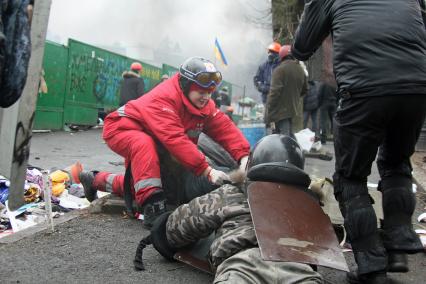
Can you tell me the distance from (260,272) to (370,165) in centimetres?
86

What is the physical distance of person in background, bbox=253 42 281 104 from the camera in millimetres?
8680

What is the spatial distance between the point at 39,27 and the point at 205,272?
95.1 inches

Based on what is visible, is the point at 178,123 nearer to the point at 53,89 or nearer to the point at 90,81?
the point at 53,89

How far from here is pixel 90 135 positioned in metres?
12.2

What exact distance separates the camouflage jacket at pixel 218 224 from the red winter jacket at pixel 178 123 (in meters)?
0.85

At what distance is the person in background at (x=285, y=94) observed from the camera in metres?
7.39

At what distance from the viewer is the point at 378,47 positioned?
2.39 metres

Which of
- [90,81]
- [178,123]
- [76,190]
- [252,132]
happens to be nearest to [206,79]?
[178,123]

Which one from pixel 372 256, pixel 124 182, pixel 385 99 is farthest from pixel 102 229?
pixel 385 99

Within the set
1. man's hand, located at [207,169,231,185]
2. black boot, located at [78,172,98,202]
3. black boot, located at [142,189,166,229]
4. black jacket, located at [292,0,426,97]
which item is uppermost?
black jacket, located at [292,0,426,97]

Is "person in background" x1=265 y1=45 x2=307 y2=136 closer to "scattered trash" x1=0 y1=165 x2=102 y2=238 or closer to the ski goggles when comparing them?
"scattered trash" x1=0 y1=165 x2=102 y2=238

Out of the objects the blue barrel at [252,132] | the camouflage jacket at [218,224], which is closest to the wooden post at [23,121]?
the camouflage jacket at [218,224]

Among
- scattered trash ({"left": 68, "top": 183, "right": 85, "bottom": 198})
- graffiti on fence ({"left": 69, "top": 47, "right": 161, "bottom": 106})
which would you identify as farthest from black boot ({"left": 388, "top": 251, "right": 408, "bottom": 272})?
graffiti on fence ({"left": 69, "top": 47, "right": 161, "bottom": 106})

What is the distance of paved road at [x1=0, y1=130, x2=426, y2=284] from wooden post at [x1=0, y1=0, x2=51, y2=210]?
1.92 feet
